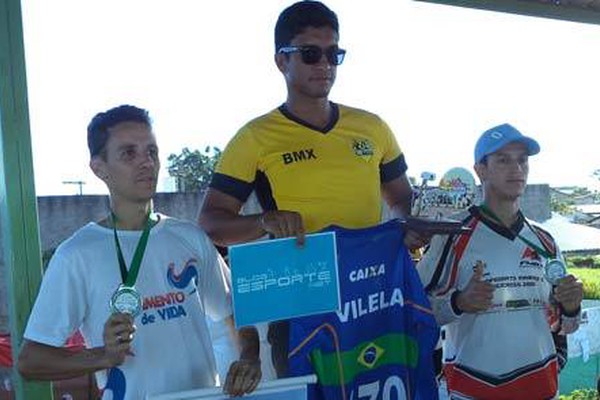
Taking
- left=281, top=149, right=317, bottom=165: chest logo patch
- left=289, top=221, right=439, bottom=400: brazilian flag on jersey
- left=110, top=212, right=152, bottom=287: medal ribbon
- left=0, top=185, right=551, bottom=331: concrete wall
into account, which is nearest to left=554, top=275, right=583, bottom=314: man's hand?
left=289, top=221, right=439, bottom=400: brazilian flag on jersey

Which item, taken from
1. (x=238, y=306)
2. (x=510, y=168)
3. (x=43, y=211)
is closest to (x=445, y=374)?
(x=510, y=168)

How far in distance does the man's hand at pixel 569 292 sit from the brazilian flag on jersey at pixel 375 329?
20.7 inches

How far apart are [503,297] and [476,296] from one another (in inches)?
6.8

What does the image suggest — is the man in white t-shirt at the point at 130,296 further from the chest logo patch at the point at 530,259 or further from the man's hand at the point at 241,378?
the chest logo patch at the point at 530,259

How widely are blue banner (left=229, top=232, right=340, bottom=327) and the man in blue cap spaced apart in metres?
0.63

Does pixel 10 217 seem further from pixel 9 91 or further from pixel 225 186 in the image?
pixel 225 186

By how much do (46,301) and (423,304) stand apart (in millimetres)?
1193

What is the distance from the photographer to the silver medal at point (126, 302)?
1.89 meters

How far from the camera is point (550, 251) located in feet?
9.39

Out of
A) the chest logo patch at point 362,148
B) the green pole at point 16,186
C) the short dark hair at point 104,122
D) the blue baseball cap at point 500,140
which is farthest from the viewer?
the blue baseball cap at point 500,140

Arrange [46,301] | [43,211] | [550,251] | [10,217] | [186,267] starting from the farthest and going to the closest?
[43,211], [550,251], [10,217], [186,267], [46,301]

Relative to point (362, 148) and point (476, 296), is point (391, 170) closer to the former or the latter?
point (362, 148)

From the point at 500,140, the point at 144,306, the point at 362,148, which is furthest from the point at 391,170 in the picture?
the point at 144,306

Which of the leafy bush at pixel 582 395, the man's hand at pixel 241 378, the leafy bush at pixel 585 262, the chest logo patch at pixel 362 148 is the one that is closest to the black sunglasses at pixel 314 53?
the chest logo patch at pixel 362 148
